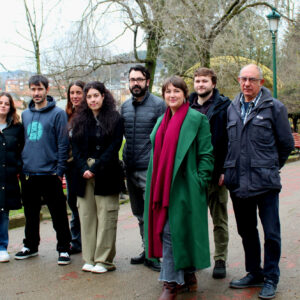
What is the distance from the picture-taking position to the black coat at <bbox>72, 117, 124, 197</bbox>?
452 cm

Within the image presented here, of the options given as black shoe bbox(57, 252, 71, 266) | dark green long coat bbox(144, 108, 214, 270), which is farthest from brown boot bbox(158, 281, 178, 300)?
black shoe bbox(57, 252, 71, 266)

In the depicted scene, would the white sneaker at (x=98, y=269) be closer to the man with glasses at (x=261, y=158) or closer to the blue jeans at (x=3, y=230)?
the blue jeans at (x=3, y=230)

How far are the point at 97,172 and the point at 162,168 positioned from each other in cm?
104

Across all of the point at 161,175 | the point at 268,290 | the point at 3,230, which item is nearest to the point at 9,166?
the point at 3,230

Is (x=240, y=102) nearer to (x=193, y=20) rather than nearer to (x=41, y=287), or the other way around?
(x=41, y=287)

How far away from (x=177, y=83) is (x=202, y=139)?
1.83 feet

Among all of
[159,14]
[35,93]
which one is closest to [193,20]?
[159,14]

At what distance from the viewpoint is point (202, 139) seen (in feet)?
12.5

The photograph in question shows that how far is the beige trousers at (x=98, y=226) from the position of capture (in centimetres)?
461

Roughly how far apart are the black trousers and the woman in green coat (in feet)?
4.97

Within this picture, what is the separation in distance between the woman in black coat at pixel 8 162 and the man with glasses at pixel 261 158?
2574 mm

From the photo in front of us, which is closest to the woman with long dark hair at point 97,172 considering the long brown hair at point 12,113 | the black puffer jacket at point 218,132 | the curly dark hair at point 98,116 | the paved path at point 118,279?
the curly dark hair at point 98,116

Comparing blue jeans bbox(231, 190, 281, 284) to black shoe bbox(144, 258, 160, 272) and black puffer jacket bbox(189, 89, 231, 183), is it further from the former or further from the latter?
black shoe bbox(144, 258, 160, 272)

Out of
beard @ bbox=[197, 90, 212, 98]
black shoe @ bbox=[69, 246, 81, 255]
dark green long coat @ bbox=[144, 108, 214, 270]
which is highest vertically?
beard @ bbox=[197, 90, 212, 98]
